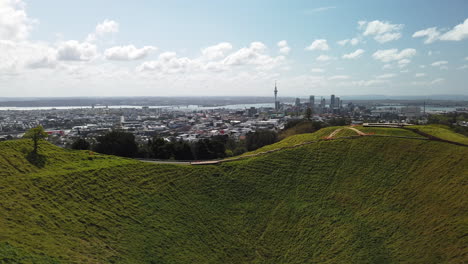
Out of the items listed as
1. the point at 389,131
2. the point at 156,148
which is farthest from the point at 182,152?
the point at 389,131

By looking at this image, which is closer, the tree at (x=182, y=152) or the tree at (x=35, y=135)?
the tree at (x=35, y=135)

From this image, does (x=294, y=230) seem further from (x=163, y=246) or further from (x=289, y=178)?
(x=163, y=246)

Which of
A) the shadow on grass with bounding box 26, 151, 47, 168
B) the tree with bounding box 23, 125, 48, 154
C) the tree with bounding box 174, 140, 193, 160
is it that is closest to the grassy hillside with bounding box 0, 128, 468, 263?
the shadow on grass with bounding box 26, 151, 47, 168

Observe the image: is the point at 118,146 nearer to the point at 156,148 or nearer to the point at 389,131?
the point at 156,148

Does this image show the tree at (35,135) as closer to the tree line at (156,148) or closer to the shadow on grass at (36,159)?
the shadow on grass at (36,159)

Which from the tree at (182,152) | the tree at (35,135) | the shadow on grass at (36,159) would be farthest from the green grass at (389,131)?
the tree at (35,135)
